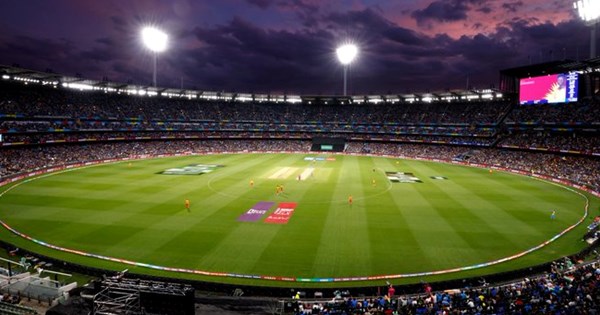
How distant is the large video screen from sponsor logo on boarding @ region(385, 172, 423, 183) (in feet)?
115

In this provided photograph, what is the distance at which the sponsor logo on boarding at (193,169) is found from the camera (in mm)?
58656

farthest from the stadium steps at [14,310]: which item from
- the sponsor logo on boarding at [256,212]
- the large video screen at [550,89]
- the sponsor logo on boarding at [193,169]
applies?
the large video screen at [550,89]

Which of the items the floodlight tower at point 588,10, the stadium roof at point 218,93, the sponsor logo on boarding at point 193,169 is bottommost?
the sponsor logo on boarding at point 193,169

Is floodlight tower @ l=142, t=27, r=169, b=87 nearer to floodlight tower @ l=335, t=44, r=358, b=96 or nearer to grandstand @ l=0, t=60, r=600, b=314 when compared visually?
grandstand @ l=0, t=60, r=600, b=314

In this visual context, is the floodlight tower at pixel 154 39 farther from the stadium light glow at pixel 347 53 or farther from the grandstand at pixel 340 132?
the stadium light glow at pixel 347 53

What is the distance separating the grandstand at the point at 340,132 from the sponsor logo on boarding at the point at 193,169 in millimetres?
19864

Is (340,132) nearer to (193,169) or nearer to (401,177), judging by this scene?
(401,177)

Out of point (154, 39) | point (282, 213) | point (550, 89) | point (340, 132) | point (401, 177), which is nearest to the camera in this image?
point (282, 213)

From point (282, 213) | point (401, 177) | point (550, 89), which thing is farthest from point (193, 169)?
point (550, 89)

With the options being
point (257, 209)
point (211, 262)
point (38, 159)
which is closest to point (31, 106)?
point (38, 159)

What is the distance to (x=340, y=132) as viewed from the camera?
353 feet

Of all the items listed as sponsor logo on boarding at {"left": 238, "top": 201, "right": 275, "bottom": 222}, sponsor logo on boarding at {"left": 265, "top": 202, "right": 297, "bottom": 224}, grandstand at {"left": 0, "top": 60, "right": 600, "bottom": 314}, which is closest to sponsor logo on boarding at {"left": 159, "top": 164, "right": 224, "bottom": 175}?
grandstand at {"left": 0, "top": 60, "right": 600, "bottom": 314}

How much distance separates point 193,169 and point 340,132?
182 feet

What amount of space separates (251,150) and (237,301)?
82.2 meters
